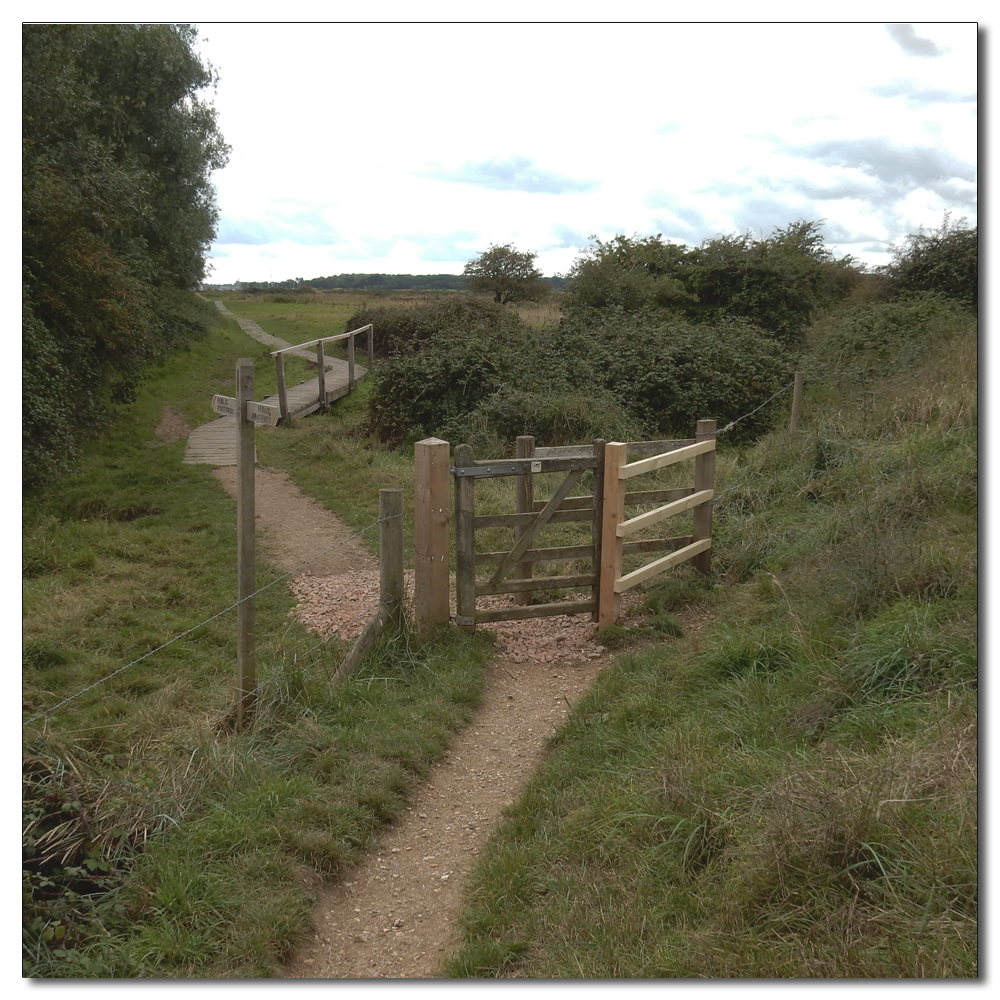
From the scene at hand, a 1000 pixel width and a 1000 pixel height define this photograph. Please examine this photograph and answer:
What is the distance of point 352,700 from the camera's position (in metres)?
5.46

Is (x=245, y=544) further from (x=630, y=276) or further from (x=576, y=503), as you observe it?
(x=630, y=276)

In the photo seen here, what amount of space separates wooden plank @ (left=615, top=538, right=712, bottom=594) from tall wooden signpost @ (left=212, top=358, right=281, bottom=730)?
3116mm

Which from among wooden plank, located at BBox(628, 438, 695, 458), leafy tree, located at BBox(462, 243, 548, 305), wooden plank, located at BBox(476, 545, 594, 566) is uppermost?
leafy tree, located at BBox(462, 243, 548, 305)

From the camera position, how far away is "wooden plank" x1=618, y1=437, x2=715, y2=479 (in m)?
6.99

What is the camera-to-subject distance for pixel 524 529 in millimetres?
7133

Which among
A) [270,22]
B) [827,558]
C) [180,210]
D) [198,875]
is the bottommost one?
[198,875]

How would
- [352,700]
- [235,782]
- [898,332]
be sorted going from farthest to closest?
[898,332]
[352,700]
[235,782]

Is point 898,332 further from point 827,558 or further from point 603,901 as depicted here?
point 603,901

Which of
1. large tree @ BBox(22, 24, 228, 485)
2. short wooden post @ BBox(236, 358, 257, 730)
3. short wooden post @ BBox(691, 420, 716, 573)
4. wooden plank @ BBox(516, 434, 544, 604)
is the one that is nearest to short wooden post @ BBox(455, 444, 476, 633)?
wooden plank @ BBox(516, 434, 544, 604)

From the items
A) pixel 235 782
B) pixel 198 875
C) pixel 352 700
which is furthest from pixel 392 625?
pixel 198 875

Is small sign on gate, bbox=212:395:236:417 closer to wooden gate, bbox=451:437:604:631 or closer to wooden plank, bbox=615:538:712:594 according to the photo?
wooden gate, bbox=451:437:604:631

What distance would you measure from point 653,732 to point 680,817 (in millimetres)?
1143

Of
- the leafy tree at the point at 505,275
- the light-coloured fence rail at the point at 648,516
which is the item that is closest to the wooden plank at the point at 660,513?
the light-coloured fence rail at the point at 648,516

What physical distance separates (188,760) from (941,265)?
1984 centimetres
